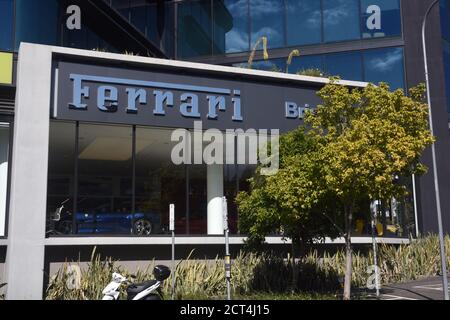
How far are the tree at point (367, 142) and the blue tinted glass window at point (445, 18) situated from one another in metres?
14.2

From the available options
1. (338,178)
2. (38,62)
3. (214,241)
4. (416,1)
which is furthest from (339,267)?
(416,1)

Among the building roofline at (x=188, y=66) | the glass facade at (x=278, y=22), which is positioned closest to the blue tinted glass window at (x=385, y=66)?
the glass facade at (x=278, y=22)

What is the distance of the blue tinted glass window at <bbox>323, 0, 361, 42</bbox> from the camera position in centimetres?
2695

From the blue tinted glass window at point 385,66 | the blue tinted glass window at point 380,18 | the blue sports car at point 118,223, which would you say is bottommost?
the blue sports car at point 118,223

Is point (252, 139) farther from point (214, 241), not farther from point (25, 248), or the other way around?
point (25, 248)

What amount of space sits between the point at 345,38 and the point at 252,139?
989cm

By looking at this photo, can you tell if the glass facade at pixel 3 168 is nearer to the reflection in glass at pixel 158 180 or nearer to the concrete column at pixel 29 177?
the concrete column at pixel 29 177

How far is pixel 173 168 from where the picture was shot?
2077 cm

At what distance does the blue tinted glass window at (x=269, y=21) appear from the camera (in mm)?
27719

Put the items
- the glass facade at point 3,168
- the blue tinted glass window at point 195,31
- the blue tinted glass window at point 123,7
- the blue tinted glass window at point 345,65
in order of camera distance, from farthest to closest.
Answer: the blue tinted glass window at point 195,31 < the blue tinted glass window at point 345,65 < the blue tinted glass window at point 123,7 < the glass facade at point 3,168

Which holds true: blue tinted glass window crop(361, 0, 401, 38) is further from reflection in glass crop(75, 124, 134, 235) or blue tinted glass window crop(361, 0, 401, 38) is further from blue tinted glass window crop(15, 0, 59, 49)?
blue tinted glass window crop(15, 0, 59, 49)

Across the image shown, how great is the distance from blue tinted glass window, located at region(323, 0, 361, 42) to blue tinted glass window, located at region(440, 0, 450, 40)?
14.4ft

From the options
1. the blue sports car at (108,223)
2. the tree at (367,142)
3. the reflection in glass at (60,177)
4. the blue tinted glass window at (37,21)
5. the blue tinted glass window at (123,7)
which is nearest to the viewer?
the tree at (367,142)

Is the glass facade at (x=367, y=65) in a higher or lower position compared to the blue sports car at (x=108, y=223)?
higher
